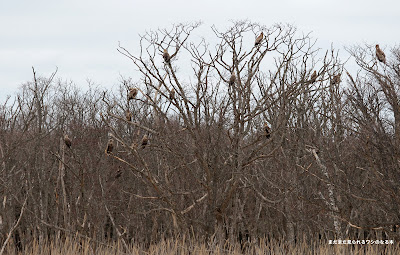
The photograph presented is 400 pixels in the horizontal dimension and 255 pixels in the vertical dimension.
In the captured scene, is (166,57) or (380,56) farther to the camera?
(380,56)

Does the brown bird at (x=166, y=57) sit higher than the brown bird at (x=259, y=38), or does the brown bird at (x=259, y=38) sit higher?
the brown bird at (x=259, y=38)

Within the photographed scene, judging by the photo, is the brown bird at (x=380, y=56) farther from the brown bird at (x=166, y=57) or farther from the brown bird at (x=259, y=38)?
the brown bird at (x=166, y=57)

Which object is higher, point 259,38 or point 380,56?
point 259,38

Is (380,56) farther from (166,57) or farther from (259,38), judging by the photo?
(166,57)

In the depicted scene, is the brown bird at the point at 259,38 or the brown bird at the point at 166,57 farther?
the brown bird at the point at 259,38

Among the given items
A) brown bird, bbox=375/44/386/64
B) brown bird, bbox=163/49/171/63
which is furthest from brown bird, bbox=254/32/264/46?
brown bird, bbox=375/44/386/64

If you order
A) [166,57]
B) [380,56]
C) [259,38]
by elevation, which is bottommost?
[166,57]

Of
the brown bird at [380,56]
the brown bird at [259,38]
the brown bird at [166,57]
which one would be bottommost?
the brown bird at [166,57]

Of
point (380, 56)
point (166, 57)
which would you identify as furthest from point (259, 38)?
point (380, 56)

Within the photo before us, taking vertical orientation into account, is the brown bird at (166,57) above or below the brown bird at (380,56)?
below

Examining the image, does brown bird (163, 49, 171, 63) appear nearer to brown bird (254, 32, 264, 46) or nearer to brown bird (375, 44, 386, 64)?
brown bird (254, 32, 264, 46)

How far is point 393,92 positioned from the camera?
21.0 feet

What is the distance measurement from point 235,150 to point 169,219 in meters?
4.63

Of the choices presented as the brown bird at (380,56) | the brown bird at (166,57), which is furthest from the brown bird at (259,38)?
the brown bird at (380,56)
